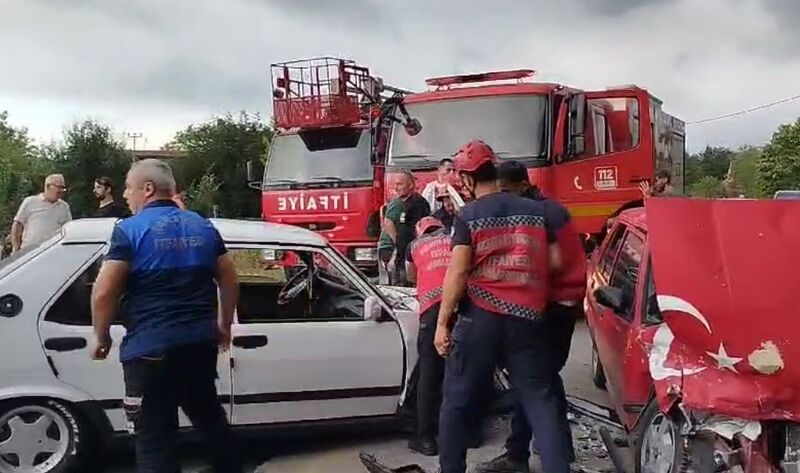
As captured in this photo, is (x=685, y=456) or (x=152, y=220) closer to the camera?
(x=685, y=456)

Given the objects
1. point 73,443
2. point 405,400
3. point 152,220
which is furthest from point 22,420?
point 405,400

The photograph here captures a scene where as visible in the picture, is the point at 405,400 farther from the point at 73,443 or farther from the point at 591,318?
the point at 73,443

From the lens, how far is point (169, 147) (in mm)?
53094

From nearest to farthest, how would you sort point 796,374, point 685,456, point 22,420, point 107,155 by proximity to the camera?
point 796,374
point 685,456
point 22,420
point 107,155

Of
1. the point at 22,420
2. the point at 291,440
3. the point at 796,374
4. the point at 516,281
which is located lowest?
the point at 291,440

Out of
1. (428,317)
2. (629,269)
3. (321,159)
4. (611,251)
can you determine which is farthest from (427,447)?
(321,159)

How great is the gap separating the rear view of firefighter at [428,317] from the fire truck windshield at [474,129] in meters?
4.65

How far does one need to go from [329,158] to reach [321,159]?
13 cm

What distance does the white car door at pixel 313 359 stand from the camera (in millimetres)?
5250

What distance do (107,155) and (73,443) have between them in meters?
34.2

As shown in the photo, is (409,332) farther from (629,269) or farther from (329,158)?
(329,158)

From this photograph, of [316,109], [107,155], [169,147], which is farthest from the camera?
[169,147]

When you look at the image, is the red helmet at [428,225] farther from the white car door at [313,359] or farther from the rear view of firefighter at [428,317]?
the white car door at [313,359]

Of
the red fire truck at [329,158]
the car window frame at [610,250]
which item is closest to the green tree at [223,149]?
the red fire truck at [329,158]
